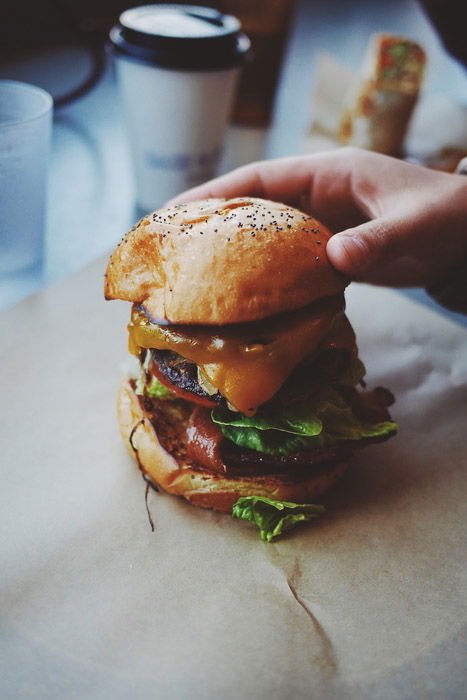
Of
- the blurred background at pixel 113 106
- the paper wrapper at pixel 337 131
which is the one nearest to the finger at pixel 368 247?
the blurred background at pixel 113 106

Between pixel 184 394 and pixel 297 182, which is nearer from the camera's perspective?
pixel 184 394

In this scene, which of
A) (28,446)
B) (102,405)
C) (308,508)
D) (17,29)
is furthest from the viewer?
(17,29)

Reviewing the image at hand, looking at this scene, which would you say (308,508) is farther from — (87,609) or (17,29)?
(17,29)

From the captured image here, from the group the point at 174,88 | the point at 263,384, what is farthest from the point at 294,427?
the point at 174,88

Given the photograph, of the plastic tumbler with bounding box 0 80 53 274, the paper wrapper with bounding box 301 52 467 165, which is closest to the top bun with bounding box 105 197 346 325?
the plastic tumbler with bounding box 0 80 53 274

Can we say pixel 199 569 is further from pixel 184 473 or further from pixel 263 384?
pixel 263 384

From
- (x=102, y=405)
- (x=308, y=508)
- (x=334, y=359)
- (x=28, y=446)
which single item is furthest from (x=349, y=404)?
(x=28, y=446)
